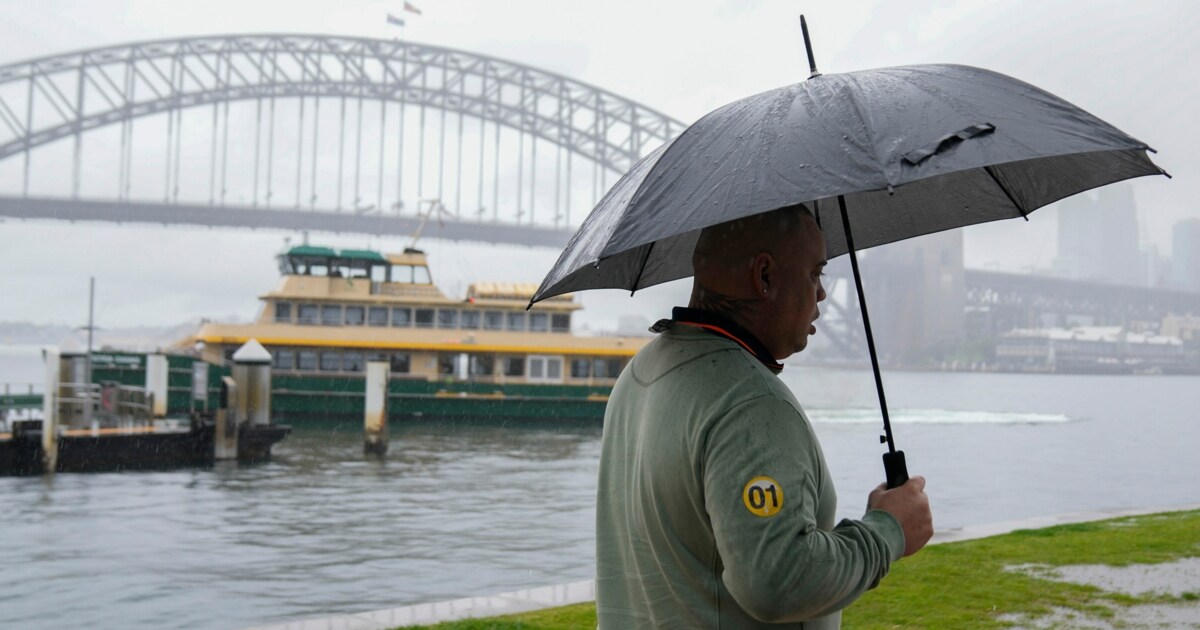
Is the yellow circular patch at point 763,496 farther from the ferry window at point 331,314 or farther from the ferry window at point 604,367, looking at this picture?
the ferry window at point 331,314

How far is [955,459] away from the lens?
24.1 metres

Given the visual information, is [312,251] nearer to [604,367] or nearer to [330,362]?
[330,362]

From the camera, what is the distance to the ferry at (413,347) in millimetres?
25719

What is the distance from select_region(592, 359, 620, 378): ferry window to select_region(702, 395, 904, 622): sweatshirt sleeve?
2531 centimetres

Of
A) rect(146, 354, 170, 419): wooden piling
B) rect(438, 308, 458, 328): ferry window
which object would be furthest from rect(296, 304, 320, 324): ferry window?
rect(146, 354, 170, 419): wooden piling

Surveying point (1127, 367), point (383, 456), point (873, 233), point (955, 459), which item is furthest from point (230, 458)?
point (1127, 367)

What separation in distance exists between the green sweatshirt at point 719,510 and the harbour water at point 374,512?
6.59 metres

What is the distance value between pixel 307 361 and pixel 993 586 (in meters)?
22.2

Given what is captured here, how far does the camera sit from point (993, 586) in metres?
5.57

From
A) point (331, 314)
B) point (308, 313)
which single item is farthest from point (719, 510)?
point (308, 313)

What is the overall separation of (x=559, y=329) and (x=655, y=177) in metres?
25.1

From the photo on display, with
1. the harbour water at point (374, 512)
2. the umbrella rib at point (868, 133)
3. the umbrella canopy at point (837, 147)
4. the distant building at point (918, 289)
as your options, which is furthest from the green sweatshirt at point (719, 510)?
the distant building at point (918, 289)

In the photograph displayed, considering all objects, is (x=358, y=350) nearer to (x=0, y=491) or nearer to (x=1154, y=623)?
(x=0, y=491)

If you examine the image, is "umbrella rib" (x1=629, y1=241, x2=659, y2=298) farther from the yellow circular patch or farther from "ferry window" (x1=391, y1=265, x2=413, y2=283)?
"ferry window" (x1=391, y1=265, x2=413, y2=283)
